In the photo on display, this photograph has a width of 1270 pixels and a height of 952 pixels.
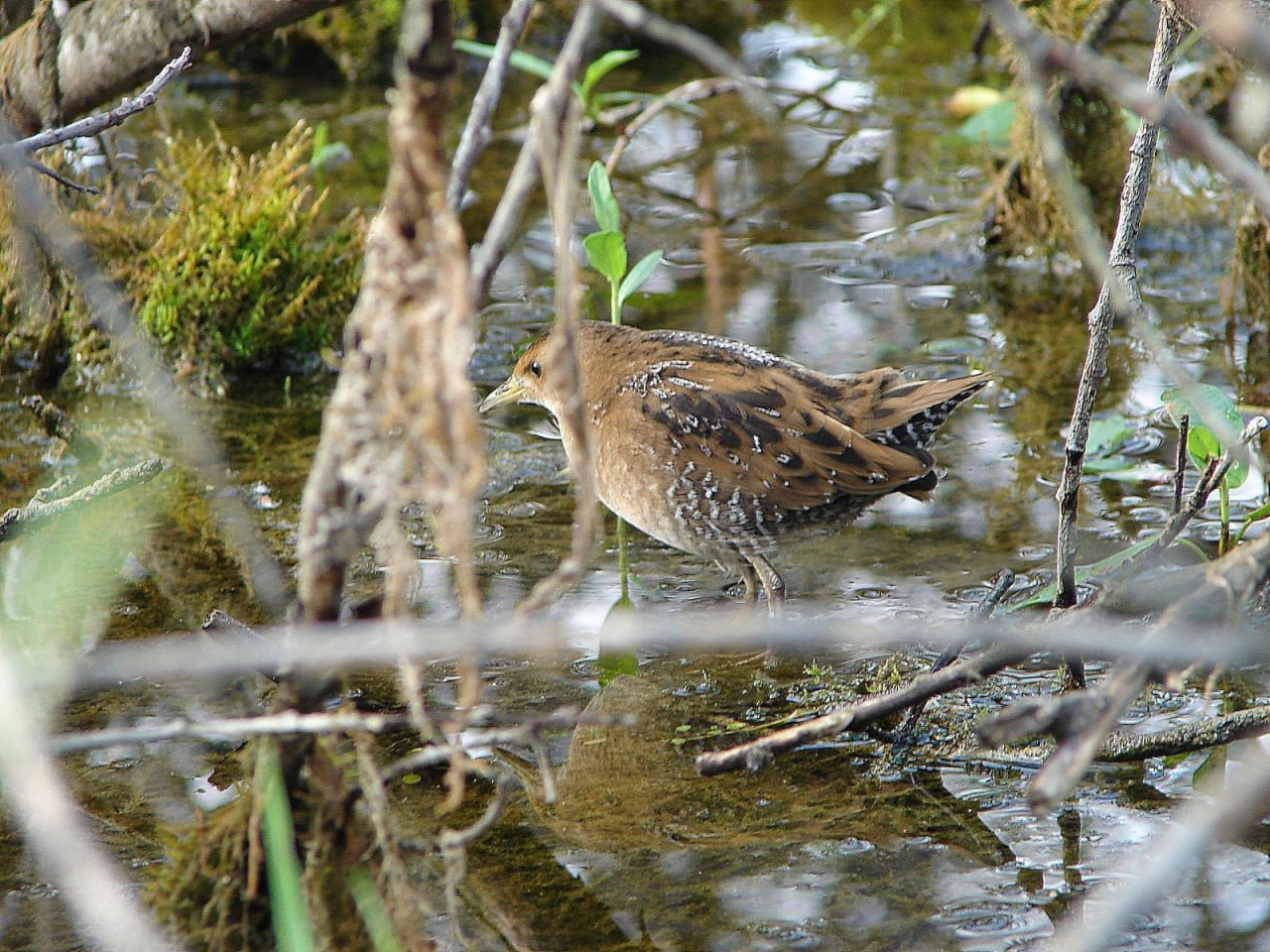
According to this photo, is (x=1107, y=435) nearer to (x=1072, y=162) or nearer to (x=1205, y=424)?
(x=1205, y=424)

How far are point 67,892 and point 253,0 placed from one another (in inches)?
97.5

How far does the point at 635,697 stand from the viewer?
352cm

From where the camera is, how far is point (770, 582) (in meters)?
3.89

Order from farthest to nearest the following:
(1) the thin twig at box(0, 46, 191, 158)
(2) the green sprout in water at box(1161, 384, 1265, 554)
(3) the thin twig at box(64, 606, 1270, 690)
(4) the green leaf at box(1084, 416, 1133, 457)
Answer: (4) the green leaf at box(1084, 416, 1133, 457) < (2) the green sprout in water at box(1161, 384, 1265, 554) < (1) the thin twig at box(0, 46, 191, 158) < (3) the thin twig at box(64, 606, 1270, 690)

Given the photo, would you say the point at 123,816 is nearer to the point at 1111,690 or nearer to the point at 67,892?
the point at 67,892

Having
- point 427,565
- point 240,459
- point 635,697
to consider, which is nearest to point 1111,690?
point 635,697

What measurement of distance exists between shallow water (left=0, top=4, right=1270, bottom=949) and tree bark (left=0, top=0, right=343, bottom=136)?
112 cm

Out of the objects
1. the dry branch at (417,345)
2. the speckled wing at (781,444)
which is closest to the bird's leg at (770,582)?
the speckled wing at (781,444)

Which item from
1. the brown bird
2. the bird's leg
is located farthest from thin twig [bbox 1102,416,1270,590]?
the bird's leg

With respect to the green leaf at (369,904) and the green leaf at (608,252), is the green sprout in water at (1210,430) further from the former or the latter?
the green leaf at (369,904)

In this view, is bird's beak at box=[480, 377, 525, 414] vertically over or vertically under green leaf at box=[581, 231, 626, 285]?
under

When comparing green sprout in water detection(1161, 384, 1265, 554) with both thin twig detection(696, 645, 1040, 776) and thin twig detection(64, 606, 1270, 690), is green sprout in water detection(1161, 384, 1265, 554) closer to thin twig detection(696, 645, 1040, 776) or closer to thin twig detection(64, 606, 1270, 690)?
thin twig detection(696, 645, 1040, 776)

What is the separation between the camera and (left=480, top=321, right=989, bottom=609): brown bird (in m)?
3.65

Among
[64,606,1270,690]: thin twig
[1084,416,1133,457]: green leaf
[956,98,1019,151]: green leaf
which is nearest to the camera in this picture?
[64,606,1270,690]: thin twig
